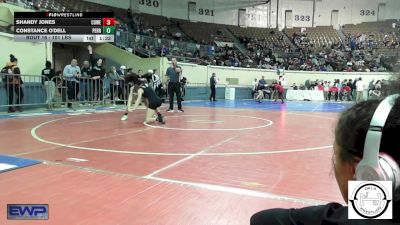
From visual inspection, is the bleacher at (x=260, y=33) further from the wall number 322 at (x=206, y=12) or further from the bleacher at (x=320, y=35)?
the wall number 322 at (x=206, y=12)

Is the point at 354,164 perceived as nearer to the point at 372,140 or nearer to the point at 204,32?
the point at 372,140

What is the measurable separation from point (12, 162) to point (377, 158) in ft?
15.4

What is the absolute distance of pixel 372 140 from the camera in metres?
0.80

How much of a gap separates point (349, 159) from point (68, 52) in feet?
85.6

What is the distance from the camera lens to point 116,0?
31859mm

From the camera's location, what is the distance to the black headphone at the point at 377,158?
807 millimetres

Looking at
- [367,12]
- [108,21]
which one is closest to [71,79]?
[108,21]

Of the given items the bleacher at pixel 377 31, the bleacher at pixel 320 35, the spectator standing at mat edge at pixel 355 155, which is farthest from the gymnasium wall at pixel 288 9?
the spectator standing at mat edge at pixel 355 155

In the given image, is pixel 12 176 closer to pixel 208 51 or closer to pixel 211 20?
pixel 208 51
